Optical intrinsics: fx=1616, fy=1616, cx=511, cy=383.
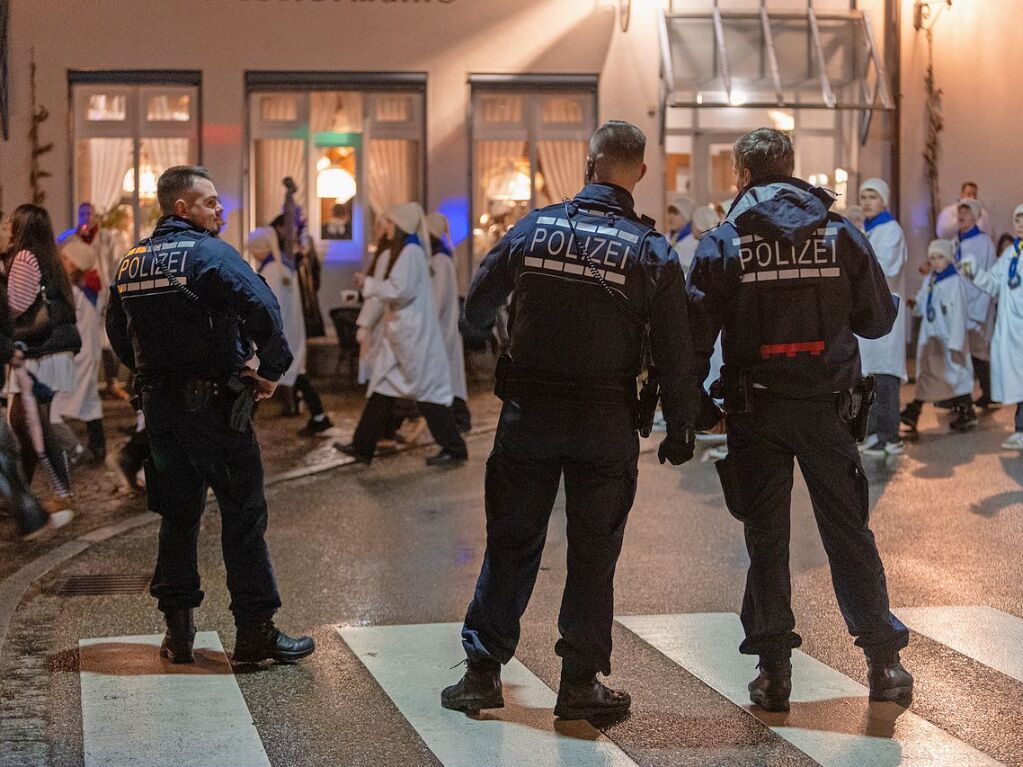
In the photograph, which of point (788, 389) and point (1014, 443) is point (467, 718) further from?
point (1014, 443)

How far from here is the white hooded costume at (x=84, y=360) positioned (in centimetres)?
1224

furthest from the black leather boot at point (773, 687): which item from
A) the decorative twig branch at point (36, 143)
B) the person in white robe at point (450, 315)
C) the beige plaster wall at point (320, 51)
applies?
the decorative twig branch at point (36, 143)

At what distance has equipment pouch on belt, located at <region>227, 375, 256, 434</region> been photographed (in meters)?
5.98

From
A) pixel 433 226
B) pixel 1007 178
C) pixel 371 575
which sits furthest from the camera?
pixel 1007 178

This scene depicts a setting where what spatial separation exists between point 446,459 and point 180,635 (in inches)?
240

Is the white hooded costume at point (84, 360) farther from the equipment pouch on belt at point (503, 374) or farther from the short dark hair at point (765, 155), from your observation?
the short dark hair at point (765, 155)

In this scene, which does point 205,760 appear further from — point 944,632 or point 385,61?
point 385,61

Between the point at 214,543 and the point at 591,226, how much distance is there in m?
4.42

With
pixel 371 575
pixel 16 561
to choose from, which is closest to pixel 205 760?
pixel 371 575

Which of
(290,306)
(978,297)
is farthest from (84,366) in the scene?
(978,297)

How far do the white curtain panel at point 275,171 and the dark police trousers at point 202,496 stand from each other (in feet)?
52.0

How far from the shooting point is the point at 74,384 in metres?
11.8

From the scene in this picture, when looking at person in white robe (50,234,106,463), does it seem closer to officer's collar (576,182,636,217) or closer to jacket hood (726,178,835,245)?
officer's collar (576,182,636,217)


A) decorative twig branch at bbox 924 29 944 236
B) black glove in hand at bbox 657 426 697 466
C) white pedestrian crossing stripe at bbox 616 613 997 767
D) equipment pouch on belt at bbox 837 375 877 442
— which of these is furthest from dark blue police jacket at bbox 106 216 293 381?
decorative twig branch at bbox 924 29 944 236
